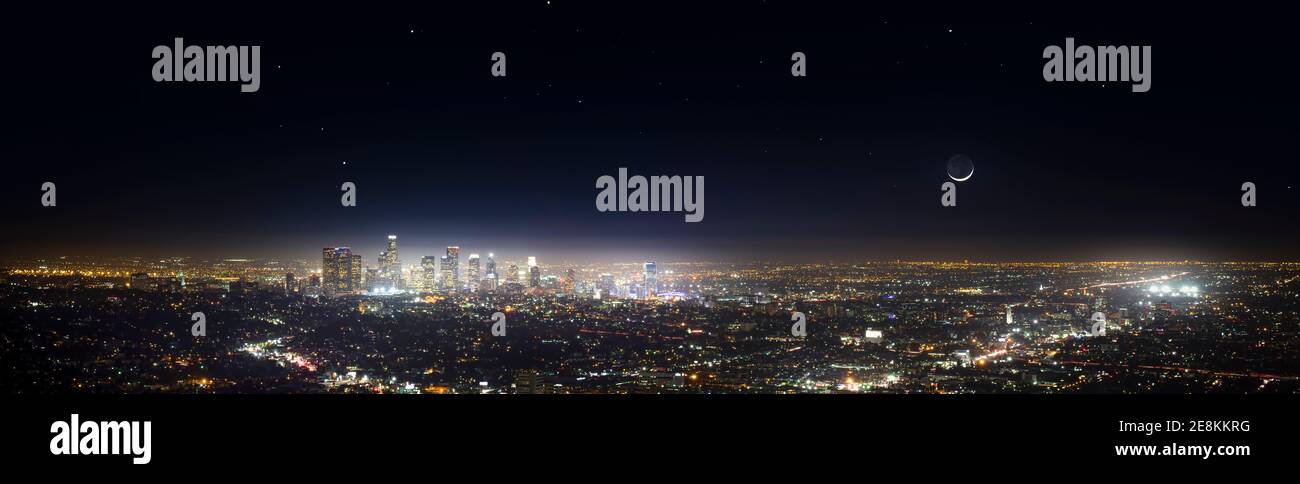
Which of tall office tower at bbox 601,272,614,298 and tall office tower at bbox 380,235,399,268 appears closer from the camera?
tall office tower at bbox 380,235,399,268

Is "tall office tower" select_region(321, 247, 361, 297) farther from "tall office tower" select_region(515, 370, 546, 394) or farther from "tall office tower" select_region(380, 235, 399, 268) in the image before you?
"tall office tower" select_region(515, 370, 546, 394)

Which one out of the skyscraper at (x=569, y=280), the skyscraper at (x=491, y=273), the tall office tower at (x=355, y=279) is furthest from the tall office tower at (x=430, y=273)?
the skyscraper at (x=569, y=280)

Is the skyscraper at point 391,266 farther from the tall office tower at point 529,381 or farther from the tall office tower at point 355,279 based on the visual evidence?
the tall office tower at point 529,381

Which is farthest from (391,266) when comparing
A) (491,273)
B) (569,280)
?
(569,280)

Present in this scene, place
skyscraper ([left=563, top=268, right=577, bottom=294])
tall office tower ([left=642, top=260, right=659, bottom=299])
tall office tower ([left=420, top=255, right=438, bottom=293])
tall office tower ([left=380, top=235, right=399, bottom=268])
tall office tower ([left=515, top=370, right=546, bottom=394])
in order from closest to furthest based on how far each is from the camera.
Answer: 1. tall office tower ([left=515, top=370, right=546, bottom=394])
2. tall office tower ([left=380, top=235, right=399, bottom=268])
3. tall office tower ([left=642, top=260, right=659, bottom=299])
4. tall office tower ([left=420, top=255, right=438, bottom=293])
5. skyscraper ([left=563, top=268, right=577, bottom=294])

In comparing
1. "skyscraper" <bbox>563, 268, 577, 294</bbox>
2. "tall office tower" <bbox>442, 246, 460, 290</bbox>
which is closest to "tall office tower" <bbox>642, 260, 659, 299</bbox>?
"skyscraper" <bbox>563, 268, 577, 294</bbox>

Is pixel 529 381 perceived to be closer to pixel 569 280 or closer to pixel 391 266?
pixel 569 280
